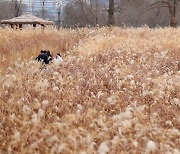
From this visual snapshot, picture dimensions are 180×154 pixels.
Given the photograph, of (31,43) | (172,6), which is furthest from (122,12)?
(31,43)

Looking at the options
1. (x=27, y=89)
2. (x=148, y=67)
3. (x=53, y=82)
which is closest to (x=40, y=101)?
(x=27, y=89)

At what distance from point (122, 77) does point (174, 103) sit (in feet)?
5.41

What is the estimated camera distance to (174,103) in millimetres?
4945

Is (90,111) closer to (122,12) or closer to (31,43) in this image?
(31,43)

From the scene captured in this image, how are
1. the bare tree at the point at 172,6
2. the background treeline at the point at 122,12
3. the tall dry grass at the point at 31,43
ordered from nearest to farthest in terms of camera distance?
1. the tall dry grass at the point at 31,43
2. the bare tree at the point at 172,6
3. the background treeline at the point at 122,12

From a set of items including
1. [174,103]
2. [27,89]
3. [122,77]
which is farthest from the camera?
[122,77]

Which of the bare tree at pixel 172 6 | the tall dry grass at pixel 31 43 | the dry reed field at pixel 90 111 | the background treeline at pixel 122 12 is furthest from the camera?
the background treeline at pixel 122 12

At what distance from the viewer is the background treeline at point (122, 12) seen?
26388 millimetres

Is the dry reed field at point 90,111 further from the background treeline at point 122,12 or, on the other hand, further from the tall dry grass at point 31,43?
the background treeline at point 122,12

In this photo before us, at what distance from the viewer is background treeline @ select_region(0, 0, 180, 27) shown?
26.4 metres

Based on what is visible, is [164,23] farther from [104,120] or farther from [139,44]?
[104,120]

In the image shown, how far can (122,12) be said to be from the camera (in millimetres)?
27750

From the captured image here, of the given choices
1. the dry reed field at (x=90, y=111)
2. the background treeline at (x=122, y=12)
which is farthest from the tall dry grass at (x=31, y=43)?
the background treeline at (x=122, y=12)

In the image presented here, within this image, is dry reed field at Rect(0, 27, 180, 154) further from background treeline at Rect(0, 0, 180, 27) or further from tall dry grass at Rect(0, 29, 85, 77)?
background treeline at Rect(0, 0, 180, 27)
